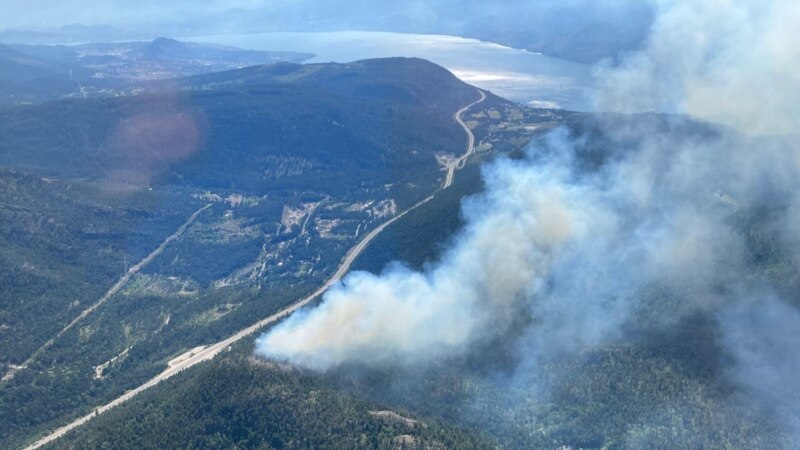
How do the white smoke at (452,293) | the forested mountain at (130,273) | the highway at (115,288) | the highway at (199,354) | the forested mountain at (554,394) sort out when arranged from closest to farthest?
the forested mountain at (554,394) < the highway at (199,354) < the white smoke at (452,293) < the forested mountain at (130,273) < the highway at (115,288)

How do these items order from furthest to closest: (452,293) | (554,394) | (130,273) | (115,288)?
(130,273) → (115,288) → (452,293) → (554,394)

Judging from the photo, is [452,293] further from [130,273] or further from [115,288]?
[130,273]

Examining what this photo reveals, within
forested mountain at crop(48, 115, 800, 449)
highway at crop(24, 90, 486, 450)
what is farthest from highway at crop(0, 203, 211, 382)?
forested mountain at crop(48, 115, 800, 449)

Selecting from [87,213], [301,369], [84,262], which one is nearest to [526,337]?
[301,369]

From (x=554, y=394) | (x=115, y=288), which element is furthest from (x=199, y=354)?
(x=554, y=394)

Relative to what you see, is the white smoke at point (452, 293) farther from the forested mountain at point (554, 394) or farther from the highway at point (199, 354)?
the highway at point (199, 354)

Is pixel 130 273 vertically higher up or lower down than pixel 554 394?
lower down

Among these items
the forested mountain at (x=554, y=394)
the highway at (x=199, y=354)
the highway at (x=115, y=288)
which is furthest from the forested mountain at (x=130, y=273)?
the forested mountain at (x=554, y=394)

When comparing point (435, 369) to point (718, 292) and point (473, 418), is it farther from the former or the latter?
point (718, 292)

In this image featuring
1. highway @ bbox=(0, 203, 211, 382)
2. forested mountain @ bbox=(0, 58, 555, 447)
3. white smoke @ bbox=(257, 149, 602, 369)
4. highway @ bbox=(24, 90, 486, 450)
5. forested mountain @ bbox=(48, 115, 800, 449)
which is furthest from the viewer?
highway @ bbox=(0, 203, 211, 382)

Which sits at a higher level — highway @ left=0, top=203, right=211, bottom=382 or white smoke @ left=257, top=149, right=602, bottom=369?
white smoke @ left=257, top=149, right=602, bottom=369

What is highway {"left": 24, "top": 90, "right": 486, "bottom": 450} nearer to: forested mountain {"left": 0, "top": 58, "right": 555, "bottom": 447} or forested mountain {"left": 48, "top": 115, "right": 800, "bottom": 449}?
forested mountain {"left": 0, "top": 58, "right": 555, "bottom": 447}
